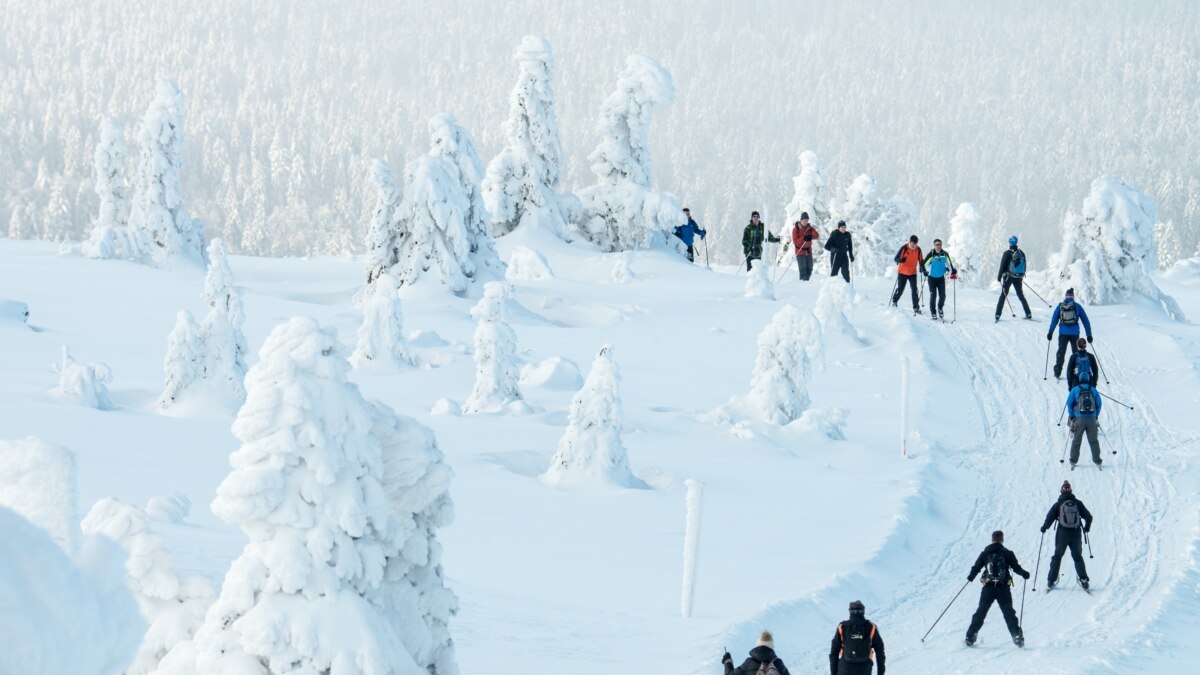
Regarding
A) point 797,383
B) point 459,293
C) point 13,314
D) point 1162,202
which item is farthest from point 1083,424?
point 1162,202

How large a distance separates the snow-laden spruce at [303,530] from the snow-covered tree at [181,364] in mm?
15878

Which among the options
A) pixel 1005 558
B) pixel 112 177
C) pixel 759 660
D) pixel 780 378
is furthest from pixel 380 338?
pixel 112 177

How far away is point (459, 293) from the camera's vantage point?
34.5 m

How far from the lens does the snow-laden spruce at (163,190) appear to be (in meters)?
44.3

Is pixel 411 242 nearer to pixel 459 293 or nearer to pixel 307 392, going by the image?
pixel 459 293

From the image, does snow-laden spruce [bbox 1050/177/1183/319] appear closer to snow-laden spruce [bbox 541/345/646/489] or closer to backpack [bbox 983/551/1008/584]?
snow-laden spruce [bbox 541/345/646/489]

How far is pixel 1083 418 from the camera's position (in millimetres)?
19641

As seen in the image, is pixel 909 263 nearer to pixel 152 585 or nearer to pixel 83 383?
pixel 83 383

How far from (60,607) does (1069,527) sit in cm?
1420

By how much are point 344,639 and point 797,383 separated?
16188 millimetres

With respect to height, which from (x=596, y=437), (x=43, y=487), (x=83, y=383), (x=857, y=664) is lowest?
(x=857, y=664)

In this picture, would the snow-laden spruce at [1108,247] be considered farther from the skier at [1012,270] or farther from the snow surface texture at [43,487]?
the snow surface texture at [43,487]

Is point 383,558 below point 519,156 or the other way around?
below

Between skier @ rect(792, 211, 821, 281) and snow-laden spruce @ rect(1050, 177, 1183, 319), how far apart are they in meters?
6.36
